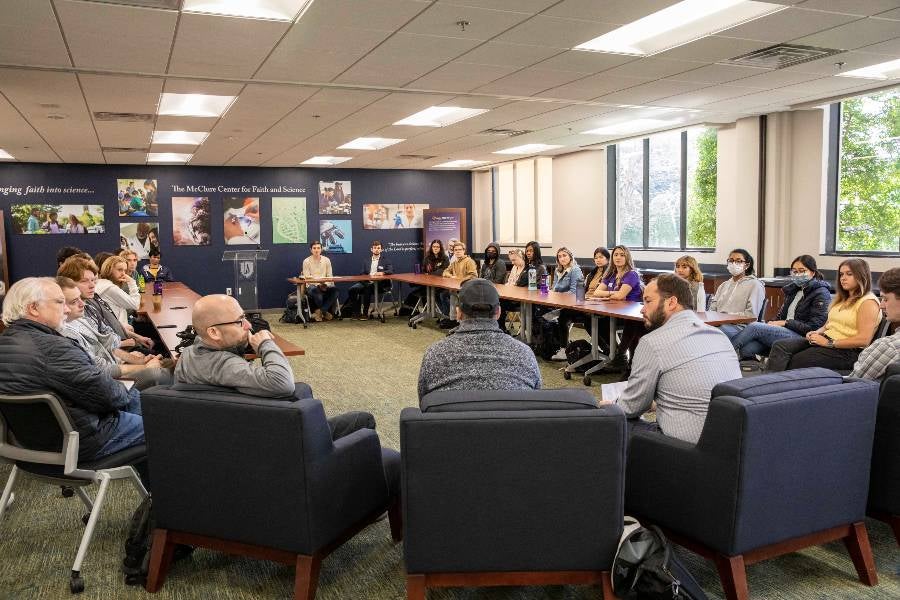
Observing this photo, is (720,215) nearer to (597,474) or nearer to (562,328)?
(562,328)

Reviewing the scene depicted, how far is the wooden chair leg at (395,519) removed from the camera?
10.3 feet

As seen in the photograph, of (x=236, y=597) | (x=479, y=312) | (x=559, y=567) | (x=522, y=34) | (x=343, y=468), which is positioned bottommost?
(x=236, y=597)

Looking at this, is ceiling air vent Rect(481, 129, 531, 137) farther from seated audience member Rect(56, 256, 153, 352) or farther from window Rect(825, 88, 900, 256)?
seated audience member Rect(56, 256, 153, 352)

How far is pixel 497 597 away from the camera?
277 cm

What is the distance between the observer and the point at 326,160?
42.8ft

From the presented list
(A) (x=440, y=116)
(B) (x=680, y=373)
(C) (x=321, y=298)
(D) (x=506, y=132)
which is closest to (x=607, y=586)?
(B) (x=680, y=373)

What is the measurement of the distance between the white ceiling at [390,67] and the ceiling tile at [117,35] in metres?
0.02

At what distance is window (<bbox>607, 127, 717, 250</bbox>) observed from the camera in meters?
10.9

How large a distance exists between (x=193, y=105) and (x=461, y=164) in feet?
23.7

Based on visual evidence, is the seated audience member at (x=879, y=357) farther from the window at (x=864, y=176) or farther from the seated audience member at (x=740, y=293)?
the window at (x=864, y=176)

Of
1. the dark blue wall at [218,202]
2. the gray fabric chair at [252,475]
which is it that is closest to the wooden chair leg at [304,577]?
the gray fabric chair at [252,475]

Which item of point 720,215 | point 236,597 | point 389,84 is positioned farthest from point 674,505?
point 720,215

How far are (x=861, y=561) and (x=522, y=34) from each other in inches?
150

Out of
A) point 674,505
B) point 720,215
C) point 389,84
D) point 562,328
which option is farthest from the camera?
point 720,215
